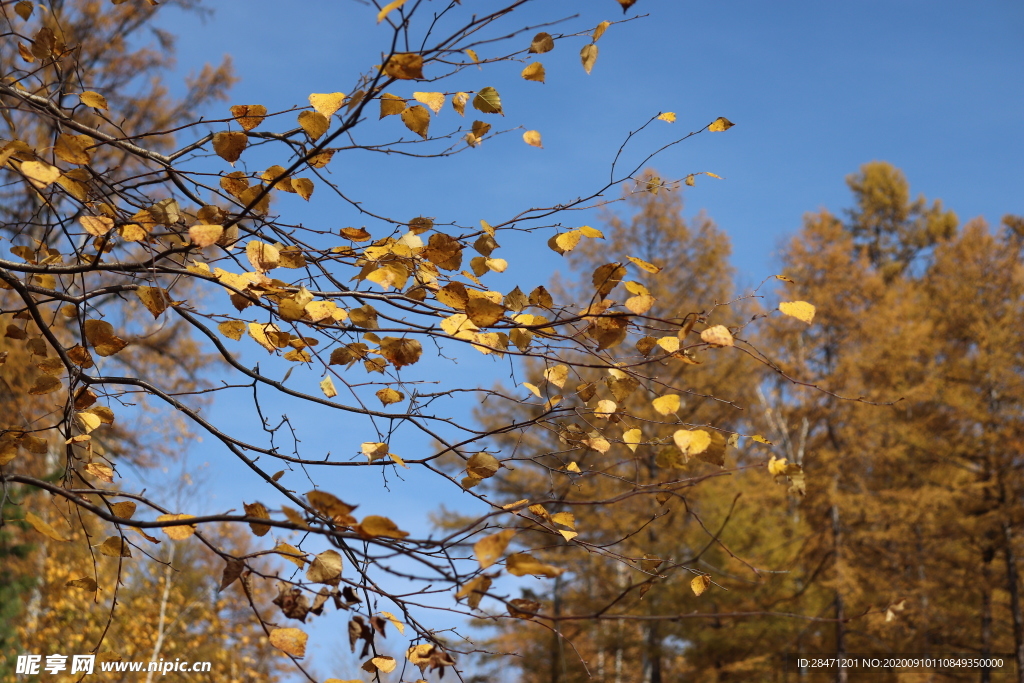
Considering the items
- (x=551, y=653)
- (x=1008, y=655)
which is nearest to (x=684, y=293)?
(x=551, y=653)

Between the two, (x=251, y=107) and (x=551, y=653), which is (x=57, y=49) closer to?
(x=251, y=107)

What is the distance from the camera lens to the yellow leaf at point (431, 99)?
149 centimetres

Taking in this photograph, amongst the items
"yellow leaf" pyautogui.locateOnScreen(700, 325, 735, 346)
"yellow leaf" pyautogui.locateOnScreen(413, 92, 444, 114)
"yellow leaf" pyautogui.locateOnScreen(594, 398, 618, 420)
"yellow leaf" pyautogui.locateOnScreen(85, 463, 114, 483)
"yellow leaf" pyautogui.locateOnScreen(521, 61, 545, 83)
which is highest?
"yellow leaf" pyautogui.locateOnScreen(521, 61, 545, 83)

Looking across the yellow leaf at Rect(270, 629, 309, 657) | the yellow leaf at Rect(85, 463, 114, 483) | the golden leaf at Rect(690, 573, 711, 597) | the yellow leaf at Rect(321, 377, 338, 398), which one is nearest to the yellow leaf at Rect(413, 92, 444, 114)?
the yellow leaf at Rect(321, 377, 338, 398)

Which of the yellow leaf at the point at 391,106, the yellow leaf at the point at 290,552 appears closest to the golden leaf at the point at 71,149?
the yellow leaf at the point at 391,106

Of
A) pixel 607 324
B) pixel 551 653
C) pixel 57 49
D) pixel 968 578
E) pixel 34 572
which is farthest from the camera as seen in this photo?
pixel 968 578

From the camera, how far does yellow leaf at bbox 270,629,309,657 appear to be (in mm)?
1306

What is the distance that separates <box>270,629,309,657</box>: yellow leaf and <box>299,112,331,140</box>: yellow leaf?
37.0 inches

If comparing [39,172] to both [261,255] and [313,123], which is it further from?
[313,123]

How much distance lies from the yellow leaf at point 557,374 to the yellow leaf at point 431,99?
0.67 meters

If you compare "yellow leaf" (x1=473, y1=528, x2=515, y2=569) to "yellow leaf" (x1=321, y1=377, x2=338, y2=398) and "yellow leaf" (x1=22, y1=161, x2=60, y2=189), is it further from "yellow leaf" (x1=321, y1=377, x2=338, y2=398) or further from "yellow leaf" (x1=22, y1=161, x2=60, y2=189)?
"yellow leaf" (x1=22, y1=161, x2=60, y2=189)

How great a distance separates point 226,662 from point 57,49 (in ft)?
39.5

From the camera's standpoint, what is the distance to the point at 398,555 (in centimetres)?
115

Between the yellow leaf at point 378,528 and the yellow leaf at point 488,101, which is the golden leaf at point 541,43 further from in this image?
the yellow leaf at point 378,528
